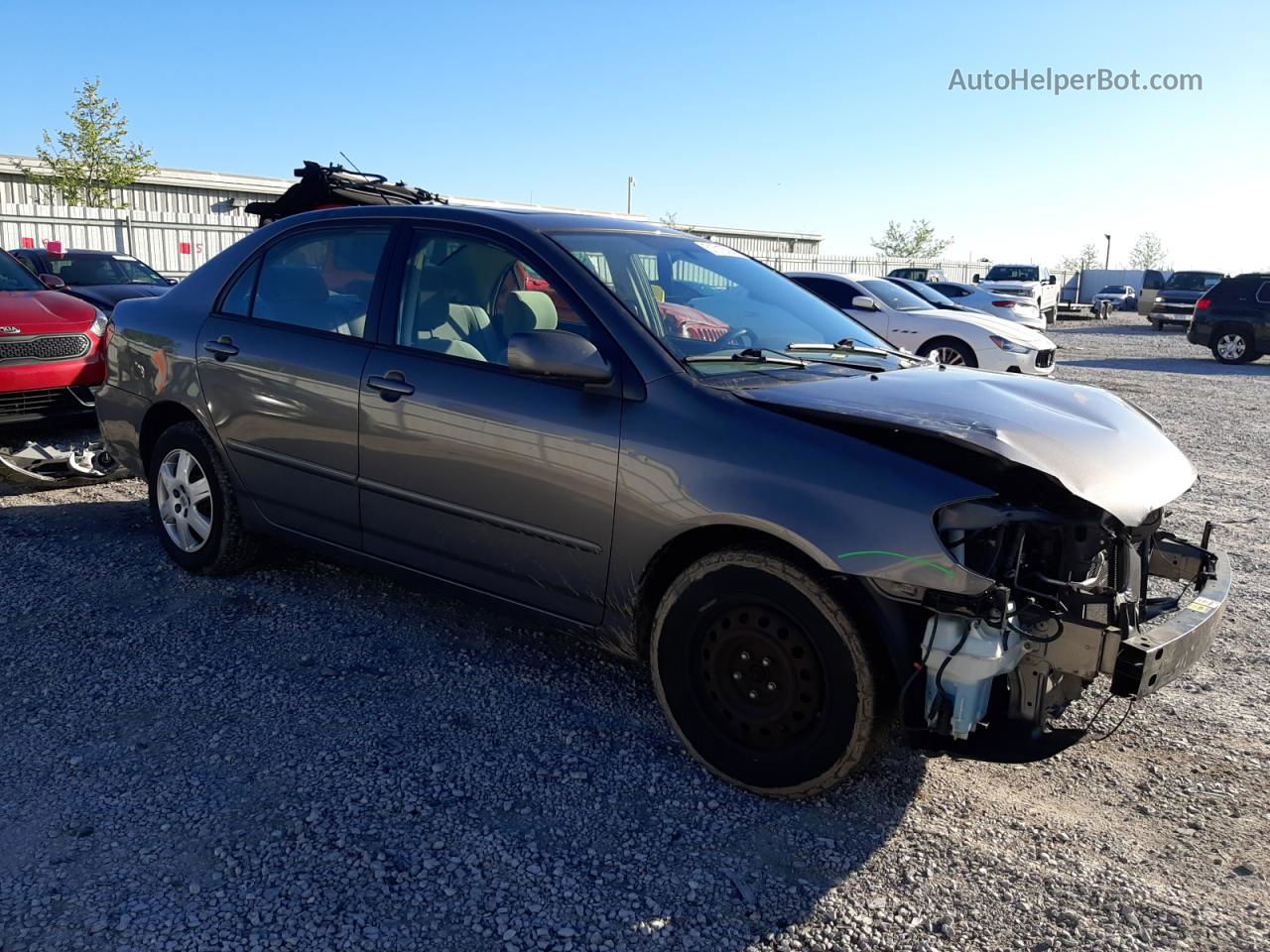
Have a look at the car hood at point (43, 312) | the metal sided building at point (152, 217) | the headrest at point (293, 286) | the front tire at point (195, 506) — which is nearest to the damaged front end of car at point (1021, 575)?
the headrest at point (293, 286)

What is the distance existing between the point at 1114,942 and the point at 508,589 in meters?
2.10

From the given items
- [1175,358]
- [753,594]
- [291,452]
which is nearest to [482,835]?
[753,594]

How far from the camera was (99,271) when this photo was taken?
39.9 ft

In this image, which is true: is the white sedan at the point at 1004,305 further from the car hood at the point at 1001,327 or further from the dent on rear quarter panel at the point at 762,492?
the dent on rear quarter panel at the point at 762,492

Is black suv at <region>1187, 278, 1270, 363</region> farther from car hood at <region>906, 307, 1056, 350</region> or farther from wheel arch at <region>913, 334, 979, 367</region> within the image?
wheel arch at <region>913, 334, 979, 367</region>

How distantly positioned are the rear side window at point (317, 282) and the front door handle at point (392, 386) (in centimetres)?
27

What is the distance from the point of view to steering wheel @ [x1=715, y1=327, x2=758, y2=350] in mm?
3459

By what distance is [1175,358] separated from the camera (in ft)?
67.1

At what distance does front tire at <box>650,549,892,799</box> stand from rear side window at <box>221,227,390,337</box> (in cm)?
188

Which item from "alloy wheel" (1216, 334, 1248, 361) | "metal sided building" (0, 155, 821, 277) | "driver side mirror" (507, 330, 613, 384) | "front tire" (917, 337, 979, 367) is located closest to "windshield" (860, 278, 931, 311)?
"front tire" (917, 337, 979, 367)

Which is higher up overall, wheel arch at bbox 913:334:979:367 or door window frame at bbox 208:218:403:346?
door window frame at bbox 208:218:403:346

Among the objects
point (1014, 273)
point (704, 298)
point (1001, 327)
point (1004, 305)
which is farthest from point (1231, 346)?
point (704, 298)

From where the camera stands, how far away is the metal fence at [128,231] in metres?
21.2

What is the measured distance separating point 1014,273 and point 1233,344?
51.5ft
